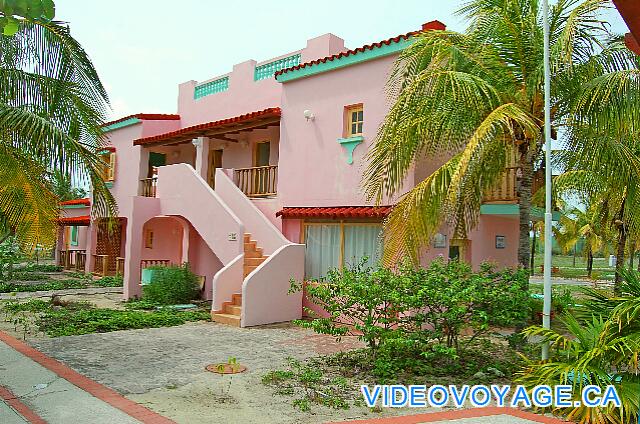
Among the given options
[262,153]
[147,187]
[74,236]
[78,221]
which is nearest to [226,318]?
[262,153]

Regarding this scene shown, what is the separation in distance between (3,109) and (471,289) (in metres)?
7.22

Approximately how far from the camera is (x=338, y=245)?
507 inches

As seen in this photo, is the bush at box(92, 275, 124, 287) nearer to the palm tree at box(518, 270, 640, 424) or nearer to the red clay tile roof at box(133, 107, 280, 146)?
the red clay tile roof at box(133, 107, 280, 146)

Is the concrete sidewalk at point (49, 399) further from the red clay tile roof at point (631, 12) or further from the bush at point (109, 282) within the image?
the bush at point (109, 282)

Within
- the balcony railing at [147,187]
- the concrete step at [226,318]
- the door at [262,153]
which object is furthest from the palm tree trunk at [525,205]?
the balcony railing at [147,187]

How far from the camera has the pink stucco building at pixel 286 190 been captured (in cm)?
1221

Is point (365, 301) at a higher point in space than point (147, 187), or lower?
lower

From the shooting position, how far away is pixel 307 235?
535 inches

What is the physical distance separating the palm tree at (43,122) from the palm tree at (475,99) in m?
4.79

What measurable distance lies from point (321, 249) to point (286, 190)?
1911mm

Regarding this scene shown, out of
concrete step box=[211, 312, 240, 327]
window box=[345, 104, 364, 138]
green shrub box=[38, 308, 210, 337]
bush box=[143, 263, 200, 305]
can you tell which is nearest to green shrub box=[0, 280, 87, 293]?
bush box=[143, 263, 200, 305]

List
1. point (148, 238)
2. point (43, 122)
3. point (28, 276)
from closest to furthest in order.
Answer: point (43, 122) → point (148, 238) → point (28, 276)

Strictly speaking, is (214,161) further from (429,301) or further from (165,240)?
(429,301)

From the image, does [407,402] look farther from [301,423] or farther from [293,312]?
[293,312]
